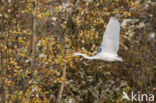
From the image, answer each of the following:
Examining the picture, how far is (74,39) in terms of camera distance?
235 inches

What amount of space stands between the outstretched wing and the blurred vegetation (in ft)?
6.13

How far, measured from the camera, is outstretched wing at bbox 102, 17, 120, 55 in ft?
11.1

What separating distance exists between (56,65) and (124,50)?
1.66 metres

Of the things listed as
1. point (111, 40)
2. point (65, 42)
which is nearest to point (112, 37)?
point (111, 40)

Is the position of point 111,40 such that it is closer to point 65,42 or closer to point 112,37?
point 112,37

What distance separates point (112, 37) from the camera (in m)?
3.44

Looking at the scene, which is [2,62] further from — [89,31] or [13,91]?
[89,31]

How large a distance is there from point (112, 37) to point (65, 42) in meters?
2.31

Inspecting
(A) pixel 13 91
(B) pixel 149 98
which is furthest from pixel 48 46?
(B) pixel 149 98

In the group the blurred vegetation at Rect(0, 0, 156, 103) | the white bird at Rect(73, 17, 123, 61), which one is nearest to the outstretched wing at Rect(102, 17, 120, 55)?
the white bird at Rect(73, 17, 123, 61)

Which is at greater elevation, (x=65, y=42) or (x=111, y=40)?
(x=111, y=40)

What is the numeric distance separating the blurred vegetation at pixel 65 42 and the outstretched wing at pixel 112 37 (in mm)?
1868

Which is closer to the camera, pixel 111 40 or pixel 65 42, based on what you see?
pixel 111 40

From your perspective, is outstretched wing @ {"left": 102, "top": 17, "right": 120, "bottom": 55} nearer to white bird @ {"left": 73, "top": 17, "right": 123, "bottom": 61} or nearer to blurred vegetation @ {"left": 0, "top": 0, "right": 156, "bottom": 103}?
white bird @ {"left": 73, "top": 17, "right": 123, "bottom": 61}
